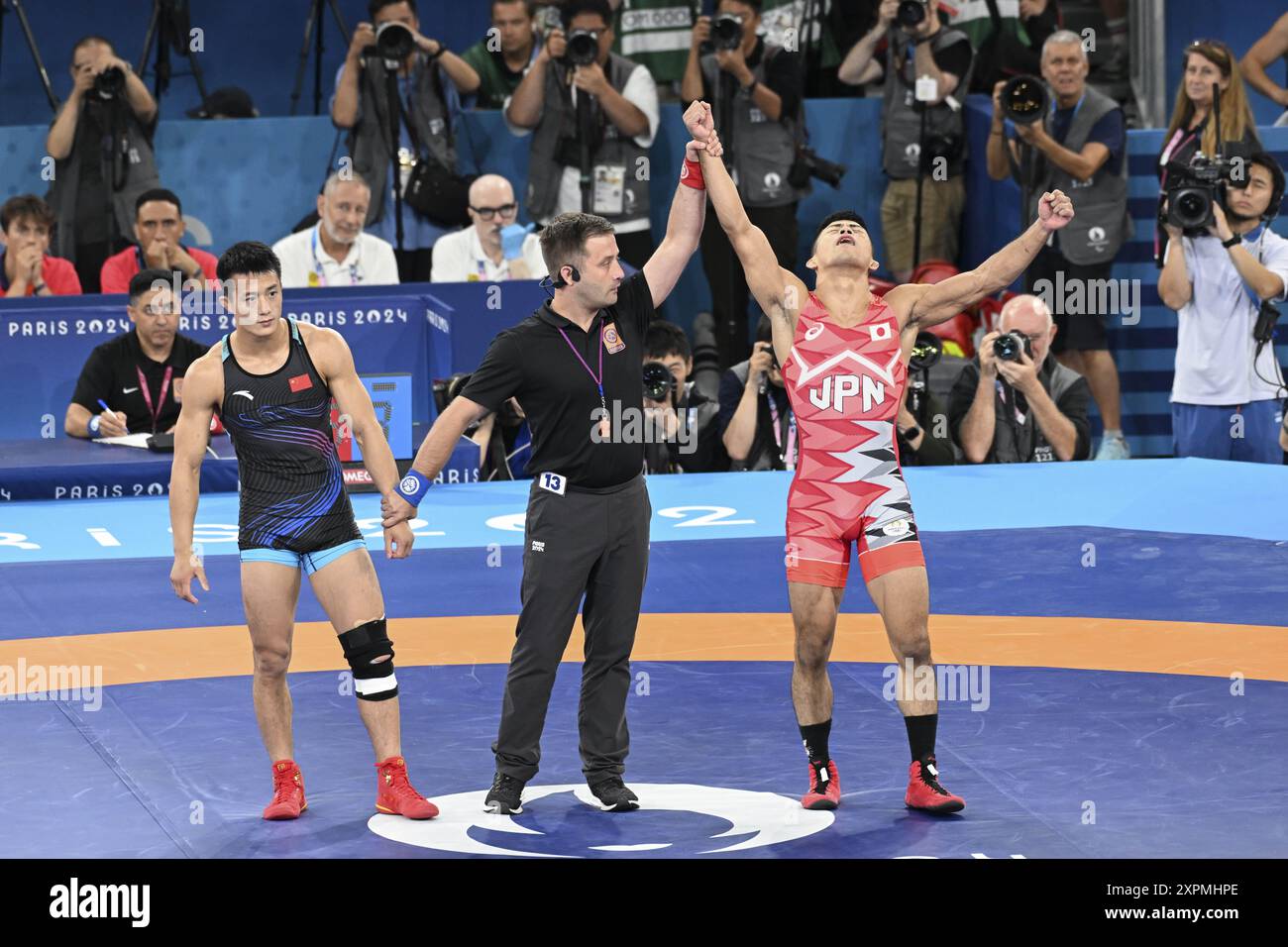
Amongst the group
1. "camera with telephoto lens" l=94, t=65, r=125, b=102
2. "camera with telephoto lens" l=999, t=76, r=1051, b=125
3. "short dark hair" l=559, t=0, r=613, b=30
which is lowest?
"camera with telephoto lens" l=999, t=76, r=1051, b=125

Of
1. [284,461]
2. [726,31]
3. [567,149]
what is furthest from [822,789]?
[567,149]

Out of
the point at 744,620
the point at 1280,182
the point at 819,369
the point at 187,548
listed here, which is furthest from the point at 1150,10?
the point at 187,548

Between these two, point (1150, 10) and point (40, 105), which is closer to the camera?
point (1150, 10)

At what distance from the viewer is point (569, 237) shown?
553 cm

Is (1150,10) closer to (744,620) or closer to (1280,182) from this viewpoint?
(1280,182)

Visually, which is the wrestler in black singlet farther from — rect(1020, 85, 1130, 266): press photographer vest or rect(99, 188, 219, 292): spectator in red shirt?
rect(1020, 85, 1130, 266): press photographer vest

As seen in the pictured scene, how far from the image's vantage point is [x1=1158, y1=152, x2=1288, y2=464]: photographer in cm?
988

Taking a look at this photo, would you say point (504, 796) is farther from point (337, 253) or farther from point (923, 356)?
point (337, 253)

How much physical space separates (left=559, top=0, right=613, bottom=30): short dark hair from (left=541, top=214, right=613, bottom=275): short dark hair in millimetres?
6145

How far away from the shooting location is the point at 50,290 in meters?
11.1

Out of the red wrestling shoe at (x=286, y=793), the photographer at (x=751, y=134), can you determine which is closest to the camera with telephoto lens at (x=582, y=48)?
the photographer at (x=751, y=134)

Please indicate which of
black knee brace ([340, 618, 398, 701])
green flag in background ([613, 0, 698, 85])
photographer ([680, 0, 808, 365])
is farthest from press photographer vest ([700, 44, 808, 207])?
black knee brace ([340, 618, 398, 701])

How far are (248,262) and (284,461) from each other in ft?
1.90
